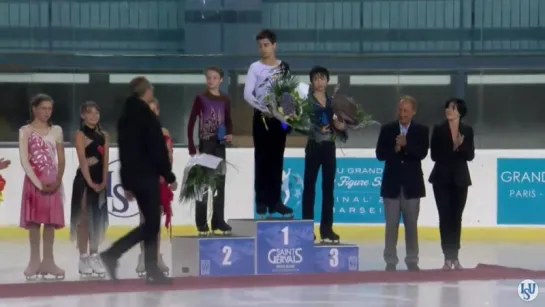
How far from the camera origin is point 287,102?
430 inches

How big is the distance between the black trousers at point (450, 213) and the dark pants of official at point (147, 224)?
286 centimetres

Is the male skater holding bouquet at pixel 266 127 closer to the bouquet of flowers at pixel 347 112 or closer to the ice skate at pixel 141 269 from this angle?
the bouquet of flowers at pixel 347 112

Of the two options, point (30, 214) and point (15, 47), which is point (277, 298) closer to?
point (30, 214)

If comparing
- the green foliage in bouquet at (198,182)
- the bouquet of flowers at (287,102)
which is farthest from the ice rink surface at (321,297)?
the bouquet of flowers at (287,102)

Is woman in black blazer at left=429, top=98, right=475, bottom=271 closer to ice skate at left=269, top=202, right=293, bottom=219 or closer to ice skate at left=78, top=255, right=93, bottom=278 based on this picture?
ice skate at left=269, top=202, right=293, bottom=219

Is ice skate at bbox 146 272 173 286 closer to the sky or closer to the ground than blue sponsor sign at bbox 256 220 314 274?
closer to the ground

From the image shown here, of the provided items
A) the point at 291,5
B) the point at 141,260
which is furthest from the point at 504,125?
the point at 141,260

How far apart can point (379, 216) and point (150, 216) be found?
19.9 feet

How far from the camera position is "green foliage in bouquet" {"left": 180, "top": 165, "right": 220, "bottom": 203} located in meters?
11.1

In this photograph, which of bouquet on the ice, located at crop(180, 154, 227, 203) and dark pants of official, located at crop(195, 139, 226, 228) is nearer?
bouquet on the ice, located at crop(180, 154, 227, 203)

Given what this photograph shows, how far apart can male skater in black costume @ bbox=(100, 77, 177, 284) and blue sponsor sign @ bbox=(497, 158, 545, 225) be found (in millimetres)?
6688

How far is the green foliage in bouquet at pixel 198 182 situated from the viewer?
36.3 ft

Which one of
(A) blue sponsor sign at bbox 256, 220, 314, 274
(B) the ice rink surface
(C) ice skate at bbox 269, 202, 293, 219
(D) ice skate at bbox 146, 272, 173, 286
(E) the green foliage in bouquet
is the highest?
(E) the green foliage in bouquet

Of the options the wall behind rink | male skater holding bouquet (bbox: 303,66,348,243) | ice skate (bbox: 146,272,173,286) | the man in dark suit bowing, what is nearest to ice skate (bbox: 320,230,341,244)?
male skater holding bouquet (bbox: 303,66,348,243)
